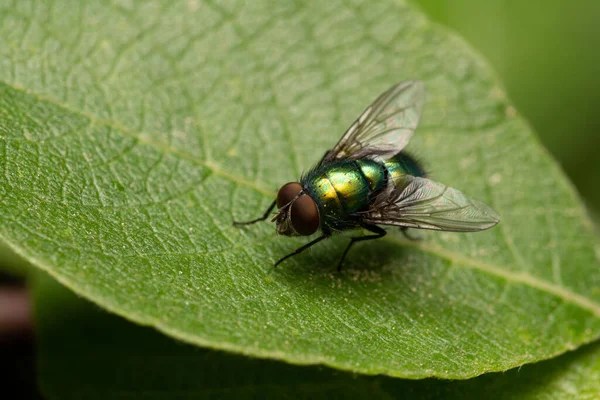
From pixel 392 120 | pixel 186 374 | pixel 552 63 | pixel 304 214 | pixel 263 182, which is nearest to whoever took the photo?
pixel 304 214

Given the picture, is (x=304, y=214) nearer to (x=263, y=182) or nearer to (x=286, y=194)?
(x=286, y=194)

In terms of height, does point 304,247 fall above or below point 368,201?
below

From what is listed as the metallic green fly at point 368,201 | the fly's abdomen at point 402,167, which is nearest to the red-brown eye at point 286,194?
the metallic green fly at point 368,201

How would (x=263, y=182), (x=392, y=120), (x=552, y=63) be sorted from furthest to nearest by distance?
(x=552, y=63)
(x=392, y=120)
(x=263, y=182)

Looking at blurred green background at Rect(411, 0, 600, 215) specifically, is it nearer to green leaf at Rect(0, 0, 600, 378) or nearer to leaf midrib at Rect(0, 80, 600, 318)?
green leaf at Rect(0, 0, 600, 378)

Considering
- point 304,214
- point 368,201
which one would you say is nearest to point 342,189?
point 368,201

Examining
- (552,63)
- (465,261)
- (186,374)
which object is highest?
(552,63)

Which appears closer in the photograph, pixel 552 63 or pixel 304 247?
pixel 304 247
